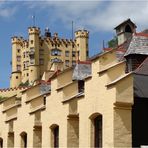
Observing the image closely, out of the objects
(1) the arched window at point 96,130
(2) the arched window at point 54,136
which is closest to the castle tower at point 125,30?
(2) the arched window at point 54,136

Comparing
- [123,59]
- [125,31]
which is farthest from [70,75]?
[125,31]

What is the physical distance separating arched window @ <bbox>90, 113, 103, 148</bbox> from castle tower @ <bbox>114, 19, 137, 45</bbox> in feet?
34.6

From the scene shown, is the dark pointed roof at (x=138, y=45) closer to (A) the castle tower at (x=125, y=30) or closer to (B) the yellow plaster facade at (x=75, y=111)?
(B) the yellow plaster facade at (x=75, y=111)

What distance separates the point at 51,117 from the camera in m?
36.4

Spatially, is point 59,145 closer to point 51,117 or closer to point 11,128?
point 51,117

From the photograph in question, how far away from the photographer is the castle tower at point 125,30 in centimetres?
4184

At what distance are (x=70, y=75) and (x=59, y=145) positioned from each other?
4242 mm

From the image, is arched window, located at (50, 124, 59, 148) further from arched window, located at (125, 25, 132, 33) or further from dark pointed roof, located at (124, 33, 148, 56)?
arched window, located at (125, 25, 132, 33)

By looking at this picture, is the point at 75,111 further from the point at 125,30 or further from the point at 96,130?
the point at 125,30

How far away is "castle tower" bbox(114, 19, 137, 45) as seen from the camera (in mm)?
41844

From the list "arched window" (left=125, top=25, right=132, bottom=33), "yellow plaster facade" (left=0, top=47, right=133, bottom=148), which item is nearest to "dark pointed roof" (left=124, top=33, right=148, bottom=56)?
"yellow plaster facade" (left=0, top=47, right=133, bottom=148)

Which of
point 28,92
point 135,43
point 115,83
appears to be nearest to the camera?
point 115,83

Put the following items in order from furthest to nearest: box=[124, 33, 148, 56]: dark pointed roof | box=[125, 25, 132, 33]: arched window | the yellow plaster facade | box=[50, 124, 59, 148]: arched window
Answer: box=[125, 25, 132, 33]: arched window < box=[50, 124, 59, 148]: arched window < box=[124, 33, 148, 56]: dark pointed roof < the yellow plaster facade

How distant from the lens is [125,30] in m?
42.2
